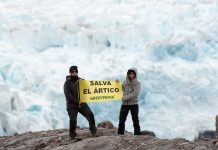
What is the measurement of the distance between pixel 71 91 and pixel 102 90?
0.75 metres

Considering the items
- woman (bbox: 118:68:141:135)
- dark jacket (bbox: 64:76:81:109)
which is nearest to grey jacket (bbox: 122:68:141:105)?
woman (bbox: 118:68:141:135)

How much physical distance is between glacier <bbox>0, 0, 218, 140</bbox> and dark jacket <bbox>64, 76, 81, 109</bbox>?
1465 cm

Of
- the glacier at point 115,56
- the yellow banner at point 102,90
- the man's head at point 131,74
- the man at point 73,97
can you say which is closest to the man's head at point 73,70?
the man at point 73,97

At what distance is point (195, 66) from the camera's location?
1126 inches

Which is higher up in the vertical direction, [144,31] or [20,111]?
[144,31]

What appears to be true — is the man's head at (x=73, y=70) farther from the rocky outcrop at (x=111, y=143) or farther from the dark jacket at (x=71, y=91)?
the rocky outcrop at (x=111, y=143)

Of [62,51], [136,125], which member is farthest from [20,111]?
[136,125]

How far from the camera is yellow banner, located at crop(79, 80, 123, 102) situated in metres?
7.38

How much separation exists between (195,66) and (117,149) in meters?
22.6

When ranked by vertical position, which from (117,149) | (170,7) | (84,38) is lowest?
(117,149)

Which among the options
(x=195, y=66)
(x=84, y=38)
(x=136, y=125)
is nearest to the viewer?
(x=136, y=125)

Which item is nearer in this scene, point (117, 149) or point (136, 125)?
point (117, 149)

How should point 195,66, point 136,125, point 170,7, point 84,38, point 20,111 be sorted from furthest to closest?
point 170,7
point 84,38
point 195,66
point 20,111
point 136,125

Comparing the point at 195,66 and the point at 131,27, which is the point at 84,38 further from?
the point at 195,66
